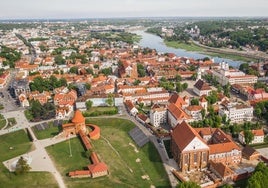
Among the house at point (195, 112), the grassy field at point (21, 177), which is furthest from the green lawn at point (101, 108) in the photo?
the grassy field at point (21, 177)

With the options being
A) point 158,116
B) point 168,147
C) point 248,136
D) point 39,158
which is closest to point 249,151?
point 248,136

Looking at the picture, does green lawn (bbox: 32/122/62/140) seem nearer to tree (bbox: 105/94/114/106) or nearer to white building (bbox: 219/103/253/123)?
tree (bbox: 105/94/114/106)

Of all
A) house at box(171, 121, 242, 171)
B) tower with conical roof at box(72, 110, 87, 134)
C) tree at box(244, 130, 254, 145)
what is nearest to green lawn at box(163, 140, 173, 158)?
house at box(171, 121, 242, 171)

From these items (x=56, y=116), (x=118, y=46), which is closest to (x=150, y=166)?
(x=56, y=116)

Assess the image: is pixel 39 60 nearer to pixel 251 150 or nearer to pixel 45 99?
pixel 45 99

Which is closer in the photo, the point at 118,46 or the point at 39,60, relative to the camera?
the point at 39,60

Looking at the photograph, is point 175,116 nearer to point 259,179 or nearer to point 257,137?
point 257,137
